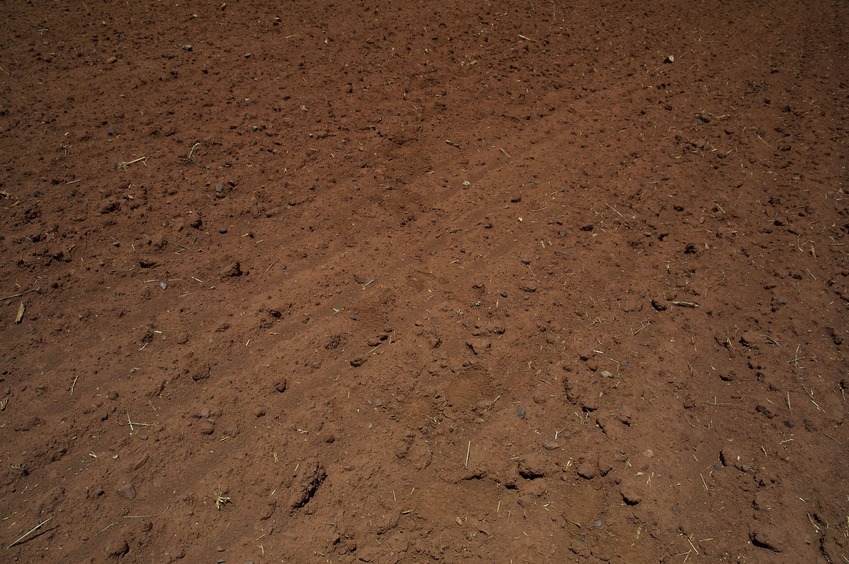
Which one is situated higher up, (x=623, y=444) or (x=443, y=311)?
(x=443, y=311)

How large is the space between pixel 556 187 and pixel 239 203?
242cm

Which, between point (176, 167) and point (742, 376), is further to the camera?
point (176, 167)

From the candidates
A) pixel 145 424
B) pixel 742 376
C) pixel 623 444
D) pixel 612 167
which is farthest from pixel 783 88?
pixel 145 424

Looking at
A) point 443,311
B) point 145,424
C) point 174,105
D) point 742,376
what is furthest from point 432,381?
point 174,105

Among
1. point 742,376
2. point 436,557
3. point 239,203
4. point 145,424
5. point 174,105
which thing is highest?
point 174,105

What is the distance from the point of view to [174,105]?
415 centimetres

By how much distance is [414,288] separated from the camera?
347 cm

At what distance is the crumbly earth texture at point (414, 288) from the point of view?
271cm

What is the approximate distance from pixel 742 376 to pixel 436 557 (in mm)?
2145

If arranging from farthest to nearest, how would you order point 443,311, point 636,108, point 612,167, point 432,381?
1. point 636,108
2. point 612,167
3. point 443,311
4. point 432,381

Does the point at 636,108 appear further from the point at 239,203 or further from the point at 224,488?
the point at 224,488

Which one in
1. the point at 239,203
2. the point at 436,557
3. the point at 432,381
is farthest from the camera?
the point at 239,203

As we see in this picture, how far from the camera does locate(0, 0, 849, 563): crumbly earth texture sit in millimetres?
2711

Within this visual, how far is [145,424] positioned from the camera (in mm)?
2922
